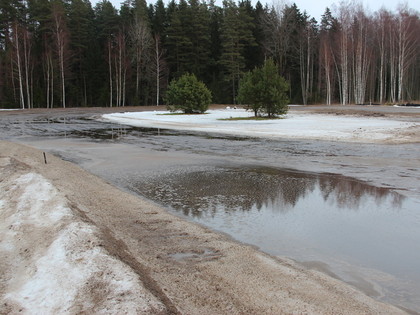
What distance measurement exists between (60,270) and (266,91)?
29.6m

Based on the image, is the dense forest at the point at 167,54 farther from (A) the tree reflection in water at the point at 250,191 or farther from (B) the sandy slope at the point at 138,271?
(B) the sandy slope at the point at 138,271

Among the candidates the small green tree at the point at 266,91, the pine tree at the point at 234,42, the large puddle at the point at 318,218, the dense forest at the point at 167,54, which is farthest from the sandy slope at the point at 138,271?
the pine tree at the point at 234,42

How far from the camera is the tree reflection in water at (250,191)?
7762 millimetres

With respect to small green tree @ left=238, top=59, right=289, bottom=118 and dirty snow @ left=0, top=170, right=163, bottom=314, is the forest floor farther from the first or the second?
small green tree @ left=238, top=59, right=289, bottom=118

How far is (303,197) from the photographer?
8359 mm

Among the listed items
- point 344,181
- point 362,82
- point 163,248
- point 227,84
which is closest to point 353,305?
point 163,248

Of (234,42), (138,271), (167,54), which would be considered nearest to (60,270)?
(138,271)

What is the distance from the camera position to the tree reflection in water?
7.76 m

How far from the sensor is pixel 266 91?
3231cm

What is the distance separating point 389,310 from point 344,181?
20.6ft

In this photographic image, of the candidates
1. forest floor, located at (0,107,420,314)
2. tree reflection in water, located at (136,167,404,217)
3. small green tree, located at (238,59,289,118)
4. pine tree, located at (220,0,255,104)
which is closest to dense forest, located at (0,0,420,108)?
pine tree, located at (220,0,255,104)

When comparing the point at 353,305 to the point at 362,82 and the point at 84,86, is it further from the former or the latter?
the point at 84,86

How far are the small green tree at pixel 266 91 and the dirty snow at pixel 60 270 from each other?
1086 inches

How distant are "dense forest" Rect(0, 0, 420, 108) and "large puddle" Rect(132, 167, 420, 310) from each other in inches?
1987
